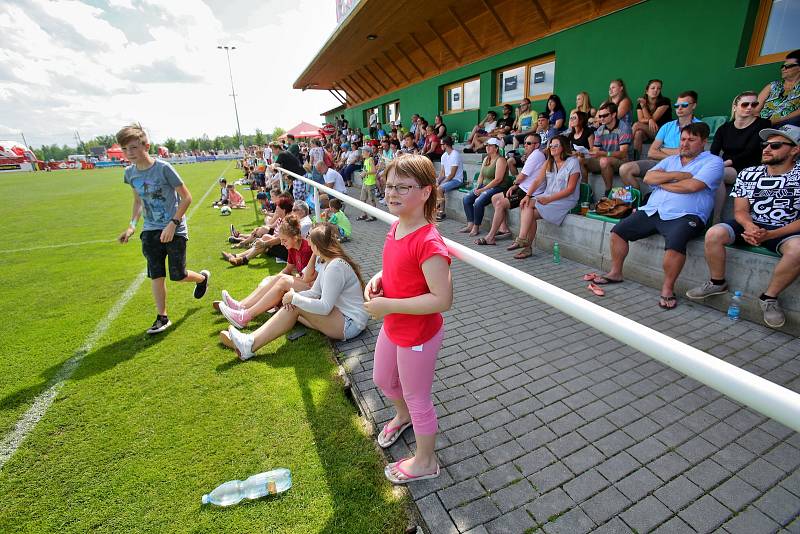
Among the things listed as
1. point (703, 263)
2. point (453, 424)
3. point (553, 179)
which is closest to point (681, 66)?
point (553, 179)

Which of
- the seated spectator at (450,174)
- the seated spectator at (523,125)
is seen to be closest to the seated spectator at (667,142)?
the seated spectator at (523,125)

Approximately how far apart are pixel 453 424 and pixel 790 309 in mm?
3670

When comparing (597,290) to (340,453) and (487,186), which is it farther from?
(340,453)

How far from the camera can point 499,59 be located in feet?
38.1

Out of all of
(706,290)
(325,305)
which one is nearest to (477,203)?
(706,290)

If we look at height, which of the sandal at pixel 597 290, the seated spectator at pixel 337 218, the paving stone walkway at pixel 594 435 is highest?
the seated spectator at pixel 337 218

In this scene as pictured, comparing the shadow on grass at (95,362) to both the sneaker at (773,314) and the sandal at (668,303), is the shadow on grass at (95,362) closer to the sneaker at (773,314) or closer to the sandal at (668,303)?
the sandal at (668,303)

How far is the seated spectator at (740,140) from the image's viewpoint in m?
4.67

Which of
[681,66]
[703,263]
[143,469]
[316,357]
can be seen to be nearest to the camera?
[143,469]

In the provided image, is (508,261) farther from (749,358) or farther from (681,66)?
(681,66)

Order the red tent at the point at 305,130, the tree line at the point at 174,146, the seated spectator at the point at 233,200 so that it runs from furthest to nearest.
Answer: the tree line at the point at 174,146 → the red tent at the point at 305,130 → the seated spectator at the point at 233,200

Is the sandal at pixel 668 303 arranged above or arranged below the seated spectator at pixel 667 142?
below

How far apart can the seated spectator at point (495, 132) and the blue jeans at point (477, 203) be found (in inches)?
111

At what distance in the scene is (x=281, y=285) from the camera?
430 centimetres
